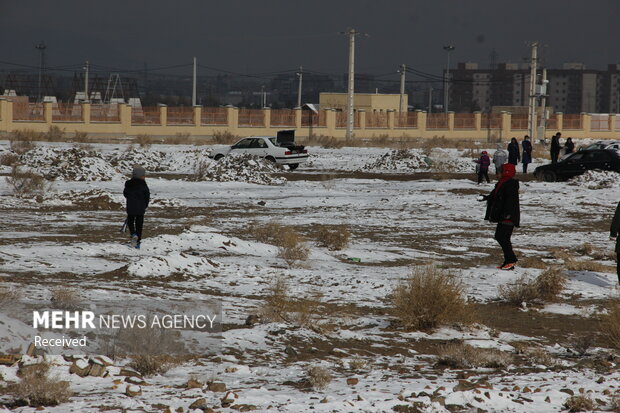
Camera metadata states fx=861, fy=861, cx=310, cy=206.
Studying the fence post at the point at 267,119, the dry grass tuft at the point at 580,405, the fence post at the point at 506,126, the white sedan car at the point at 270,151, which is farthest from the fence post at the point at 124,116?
the dry grass tuft at the point at 580,405

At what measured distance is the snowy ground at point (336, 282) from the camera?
7199 mm

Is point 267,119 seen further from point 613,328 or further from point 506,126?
point 613,328

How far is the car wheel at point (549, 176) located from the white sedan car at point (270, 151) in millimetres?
10623

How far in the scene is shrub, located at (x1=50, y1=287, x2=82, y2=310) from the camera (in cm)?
927

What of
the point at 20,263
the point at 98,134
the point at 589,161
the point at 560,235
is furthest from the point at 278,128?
the point at 20,263

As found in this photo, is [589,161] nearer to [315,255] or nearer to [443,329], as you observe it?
[315,255]

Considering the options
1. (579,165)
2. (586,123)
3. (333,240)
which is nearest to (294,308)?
(333,240)

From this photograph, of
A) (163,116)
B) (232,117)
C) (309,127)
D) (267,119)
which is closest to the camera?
(163,116)

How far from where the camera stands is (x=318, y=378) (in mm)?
7363

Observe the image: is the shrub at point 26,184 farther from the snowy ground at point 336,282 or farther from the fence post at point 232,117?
the fence post at point 232,117

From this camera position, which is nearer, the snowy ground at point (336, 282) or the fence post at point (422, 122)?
the snowy ground at point (336, 282)

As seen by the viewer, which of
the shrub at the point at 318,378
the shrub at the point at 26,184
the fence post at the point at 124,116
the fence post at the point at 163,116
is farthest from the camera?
the fence post at the point at 163,116

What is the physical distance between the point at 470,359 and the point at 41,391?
156 inches

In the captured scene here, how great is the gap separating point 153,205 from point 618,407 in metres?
17.3
